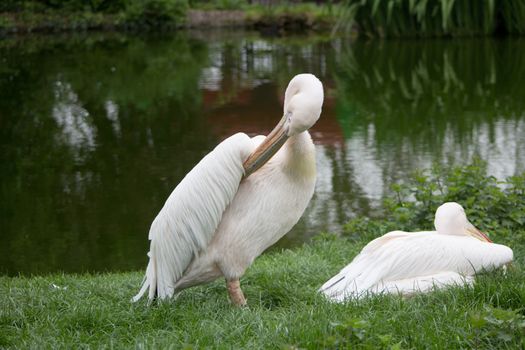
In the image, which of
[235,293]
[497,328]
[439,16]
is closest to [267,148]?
[235,293]

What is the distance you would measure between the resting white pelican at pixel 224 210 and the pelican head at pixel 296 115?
0.01m

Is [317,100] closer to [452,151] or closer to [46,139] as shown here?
[452,151]

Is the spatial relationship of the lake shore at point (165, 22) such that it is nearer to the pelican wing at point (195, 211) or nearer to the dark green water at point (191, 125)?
the dark green water at point (191, 125)

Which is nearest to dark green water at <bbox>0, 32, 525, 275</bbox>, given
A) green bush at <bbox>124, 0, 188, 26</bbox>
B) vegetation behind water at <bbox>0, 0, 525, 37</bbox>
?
vegetation behind water at <bbox>0, 0, 525, 37</bbox>

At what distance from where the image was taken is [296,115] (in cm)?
362

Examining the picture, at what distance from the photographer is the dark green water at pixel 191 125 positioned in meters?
7.44

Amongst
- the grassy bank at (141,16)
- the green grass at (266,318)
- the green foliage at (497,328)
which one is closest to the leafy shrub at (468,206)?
the green grass at (266,318)

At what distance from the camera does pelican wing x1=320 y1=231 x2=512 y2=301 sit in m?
3.91

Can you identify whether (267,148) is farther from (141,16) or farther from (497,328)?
(141,16)

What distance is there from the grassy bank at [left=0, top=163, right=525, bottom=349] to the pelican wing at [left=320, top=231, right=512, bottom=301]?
110 millimetres

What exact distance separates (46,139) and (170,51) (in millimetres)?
10591

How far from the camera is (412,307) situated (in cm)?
338

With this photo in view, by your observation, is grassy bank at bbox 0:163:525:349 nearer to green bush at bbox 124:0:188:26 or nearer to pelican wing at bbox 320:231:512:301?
pelican wing at bbox 320:231:512:301

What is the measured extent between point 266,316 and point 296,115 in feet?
2.78
